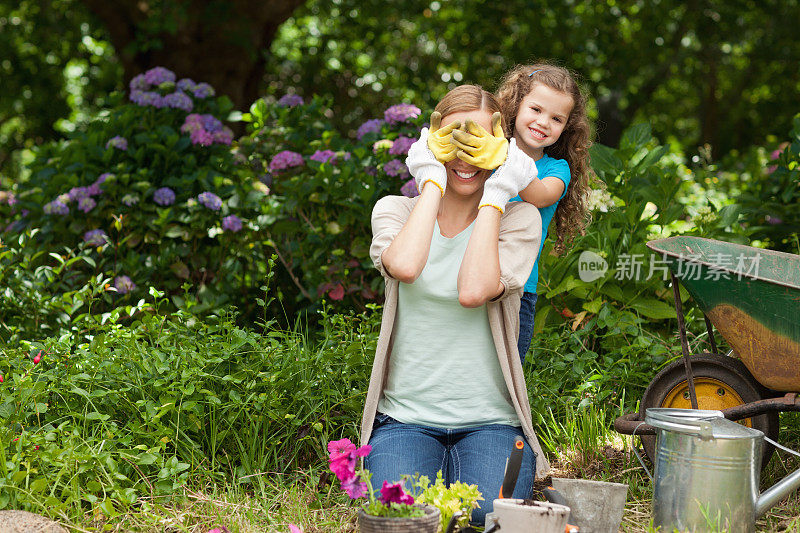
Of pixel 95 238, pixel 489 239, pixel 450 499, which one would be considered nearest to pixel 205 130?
pixel 95 238

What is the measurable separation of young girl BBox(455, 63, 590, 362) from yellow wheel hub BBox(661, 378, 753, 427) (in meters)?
0.53

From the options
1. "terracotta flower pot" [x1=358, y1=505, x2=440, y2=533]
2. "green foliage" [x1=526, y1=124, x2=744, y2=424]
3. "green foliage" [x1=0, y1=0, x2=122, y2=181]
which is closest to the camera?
"terracotta flower pot" [x1=358, y1=505, x2=440, y2=533]

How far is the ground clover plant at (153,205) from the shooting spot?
3.82 metres

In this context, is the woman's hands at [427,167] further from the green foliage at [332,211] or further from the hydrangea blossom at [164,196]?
the hydrangea blossom at [164,196]

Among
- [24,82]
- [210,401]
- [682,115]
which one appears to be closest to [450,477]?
[210,401]

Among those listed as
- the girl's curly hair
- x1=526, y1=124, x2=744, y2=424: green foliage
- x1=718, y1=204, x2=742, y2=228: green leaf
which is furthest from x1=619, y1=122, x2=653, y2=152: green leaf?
the girl's curly hair

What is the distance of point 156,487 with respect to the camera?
2.27 meters

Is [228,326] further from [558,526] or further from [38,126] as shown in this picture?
[38,126]

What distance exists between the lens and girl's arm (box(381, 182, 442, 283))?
2.19 meters

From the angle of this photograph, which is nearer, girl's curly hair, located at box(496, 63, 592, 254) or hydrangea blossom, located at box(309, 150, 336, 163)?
girl's curly hair, located at box(496, 63, 592, 254)

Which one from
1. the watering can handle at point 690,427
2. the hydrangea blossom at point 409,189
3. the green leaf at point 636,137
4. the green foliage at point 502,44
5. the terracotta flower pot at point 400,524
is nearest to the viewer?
the terracotta flower pot at point 400,524

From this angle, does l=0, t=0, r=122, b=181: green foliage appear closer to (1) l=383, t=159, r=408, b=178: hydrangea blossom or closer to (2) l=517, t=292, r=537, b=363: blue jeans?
(1) l=383, t=159, r=408, b=178: hydrangea blossom

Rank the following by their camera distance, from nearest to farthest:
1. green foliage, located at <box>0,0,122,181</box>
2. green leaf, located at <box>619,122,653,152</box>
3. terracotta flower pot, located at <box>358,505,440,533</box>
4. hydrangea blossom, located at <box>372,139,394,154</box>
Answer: terracotta flower pot, located at <box>358,505,440,533</box> < hydrangea blossom, located at <box>372,139,394,154</box> < green leaf, located at <box>619,122,653,152</box> < green foliage, located at <box>0,0,122,181</box>

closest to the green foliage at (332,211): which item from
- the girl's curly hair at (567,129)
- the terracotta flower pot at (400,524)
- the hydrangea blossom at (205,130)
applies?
the hydrangea blossom at (205,130)
